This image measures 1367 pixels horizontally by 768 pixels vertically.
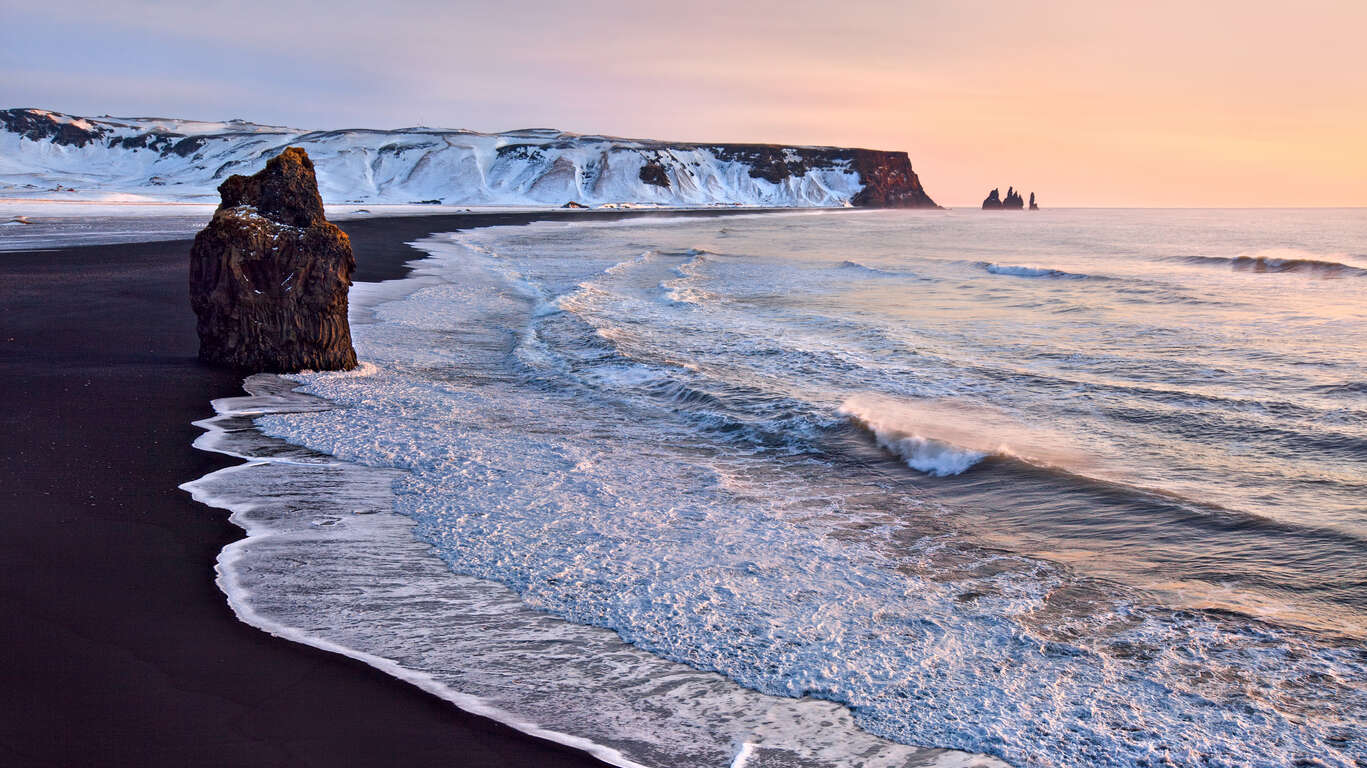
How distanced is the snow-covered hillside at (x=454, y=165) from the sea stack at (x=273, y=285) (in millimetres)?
130046

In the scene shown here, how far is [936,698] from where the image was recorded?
3289mm

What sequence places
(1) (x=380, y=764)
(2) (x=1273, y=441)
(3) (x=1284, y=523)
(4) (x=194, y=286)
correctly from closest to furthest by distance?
(1) (x=380, y=764), (3) (x=1284, y=523), (2) (x=1273, y=441), (4) (x=194, y=286)

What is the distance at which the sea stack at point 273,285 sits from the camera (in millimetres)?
8984

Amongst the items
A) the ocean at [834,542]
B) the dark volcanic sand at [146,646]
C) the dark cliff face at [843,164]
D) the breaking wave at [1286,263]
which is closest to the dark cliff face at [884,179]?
the dark cliff face at [843,164]

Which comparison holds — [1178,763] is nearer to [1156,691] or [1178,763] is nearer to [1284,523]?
[1156,691]

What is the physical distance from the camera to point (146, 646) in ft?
11.2

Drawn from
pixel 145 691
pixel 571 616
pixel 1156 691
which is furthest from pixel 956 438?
pixel 145 691

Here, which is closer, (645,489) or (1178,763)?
(1178,763)

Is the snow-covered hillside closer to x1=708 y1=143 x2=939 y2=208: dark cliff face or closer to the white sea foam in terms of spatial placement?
x1=708 y1=143 x2=939 y2=208: dark cliff face

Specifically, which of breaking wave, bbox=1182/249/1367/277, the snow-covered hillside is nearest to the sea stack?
breaking wave, bbox=1182/249/1367/277

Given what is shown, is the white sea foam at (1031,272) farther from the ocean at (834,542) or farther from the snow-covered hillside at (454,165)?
the snow-covered hillside at (454,165)

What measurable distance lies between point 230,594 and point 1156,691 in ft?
13.6

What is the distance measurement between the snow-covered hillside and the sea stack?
130 m

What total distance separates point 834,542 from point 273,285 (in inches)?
277
